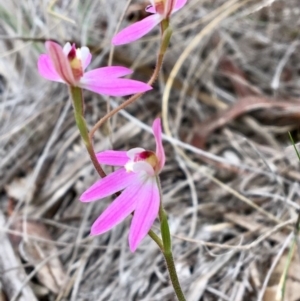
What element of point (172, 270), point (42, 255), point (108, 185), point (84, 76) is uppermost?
point (84, 76)

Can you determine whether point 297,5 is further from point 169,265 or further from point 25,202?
point 169,265

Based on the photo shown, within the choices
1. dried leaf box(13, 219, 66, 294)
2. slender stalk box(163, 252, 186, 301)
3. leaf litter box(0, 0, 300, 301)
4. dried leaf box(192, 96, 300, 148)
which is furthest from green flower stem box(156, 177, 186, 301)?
dried leaf box(192, 96, 300, 148)

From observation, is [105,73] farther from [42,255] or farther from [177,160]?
[177,160]

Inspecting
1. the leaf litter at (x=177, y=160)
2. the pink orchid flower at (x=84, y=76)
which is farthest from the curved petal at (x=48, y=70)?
the leaf litter at (x=177, y=160)

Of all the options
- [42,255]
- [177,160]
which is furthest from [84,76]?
A: [177,160]

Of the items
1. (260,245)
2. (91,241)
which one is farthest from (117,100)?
(260,245)

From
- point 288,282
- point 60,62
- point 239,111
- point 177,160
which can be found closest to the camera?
point 60,62

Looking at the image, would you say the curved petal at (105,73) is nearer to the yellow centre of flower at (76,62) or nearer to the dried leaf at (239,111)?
the yellow centre of flower at (76,62)
